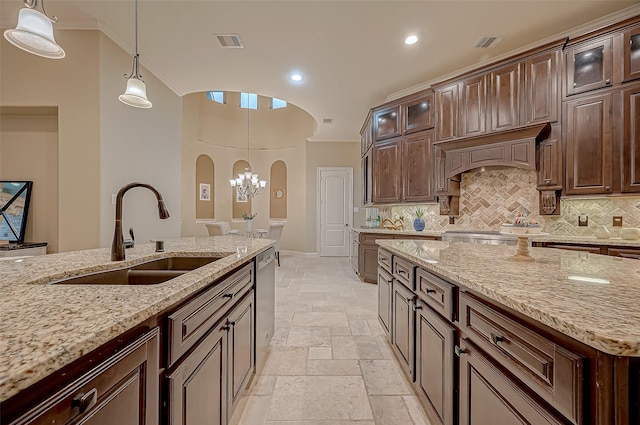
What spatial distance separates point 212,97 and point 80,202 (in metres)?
5.92

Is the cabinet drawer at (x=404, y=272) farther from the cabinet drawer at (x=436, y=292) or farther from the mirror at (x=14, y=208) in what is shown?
the mirror at (x=14, y=208)

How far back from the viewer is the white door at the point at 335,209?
7262 mm

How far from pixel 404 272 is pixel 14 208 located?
404 cm

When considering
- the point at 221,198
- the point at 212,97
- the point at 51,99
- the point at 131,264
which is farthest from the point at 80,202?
the point at 212,97

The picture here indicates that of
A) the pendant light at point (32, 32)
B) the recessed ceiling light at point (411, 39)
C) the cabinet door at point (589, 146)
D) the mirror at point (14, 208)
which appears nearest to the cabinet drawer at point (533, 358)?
the pendant light at point (32, 32)

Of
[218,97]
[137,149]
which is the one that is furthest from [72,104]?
[218,97]

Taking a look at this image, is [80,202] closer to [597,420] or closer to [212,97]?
[597,420]

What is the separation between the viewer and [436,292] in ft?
4.50

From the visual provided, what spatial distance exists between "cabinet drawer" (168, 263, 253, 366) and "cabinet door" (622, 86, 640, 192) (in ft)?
12.7

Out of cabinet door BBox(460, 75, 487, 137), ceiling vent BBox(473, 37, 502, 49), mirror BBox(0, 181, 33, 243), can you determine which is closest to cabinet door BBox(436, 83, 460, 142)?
cabinet door BBox(460, 75, 487, 137)

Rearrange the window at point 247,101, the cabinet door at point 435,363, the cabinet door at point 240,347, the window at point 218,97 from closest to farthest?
the cabinet door at point 435,363, the cabinet door at point 240,347, the window at point 218,97, the window at point 247,101

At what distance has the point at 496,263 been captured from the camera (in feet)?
4.43

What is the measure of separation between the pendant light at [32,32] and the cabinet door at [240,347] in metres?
1.81

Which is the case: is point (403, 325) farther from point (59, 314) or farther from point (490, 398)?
point (59, 314)
